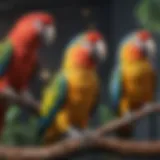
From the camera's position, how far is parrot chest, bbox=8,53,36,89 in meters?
1.28

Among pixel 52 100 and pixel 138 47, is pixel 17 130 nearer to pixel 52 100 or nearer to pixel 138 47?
pixel 52 100

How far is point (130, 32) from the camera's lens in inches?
50.3

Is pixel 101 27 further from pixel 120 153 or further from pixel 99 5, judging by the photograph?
pixel 120 153

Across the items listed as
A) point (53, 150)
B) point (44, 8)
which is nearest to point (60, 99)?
point (53, 150)

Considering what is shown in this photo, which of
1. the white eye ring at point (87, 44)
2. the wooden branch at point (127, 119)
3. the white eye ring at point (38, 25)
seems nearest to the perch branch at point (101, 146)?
the wooden branch at point (127, 119)

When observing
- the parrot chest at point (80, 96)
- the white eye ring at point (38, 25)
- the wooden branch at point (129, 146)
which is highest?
the white eye ring at point (38, 25)

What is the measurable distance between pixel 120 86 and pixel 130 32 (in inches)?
6.0

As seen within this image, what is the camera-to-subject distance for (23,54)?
4.20 ft

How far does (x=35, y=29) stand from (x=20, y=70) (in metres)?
0.12

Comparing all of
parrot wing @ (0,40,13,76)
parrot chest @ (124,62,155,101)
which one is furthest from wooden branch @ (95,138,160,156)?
parrot wing @ (0,40,13,76)

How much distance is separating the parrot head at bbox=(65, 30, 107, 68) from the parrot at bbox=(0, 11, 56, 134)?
0.22 ft

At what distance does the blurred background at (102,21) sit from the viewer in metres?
1.27

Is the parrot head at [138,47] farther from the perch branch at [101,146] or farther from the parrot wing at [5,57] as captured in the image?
the parrot wing at [5,57]

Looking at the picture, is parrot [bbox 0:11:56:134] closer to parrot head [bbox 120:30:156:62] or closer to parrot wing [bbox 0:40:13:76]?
parrot wing [bbox 0:40:13:76]
